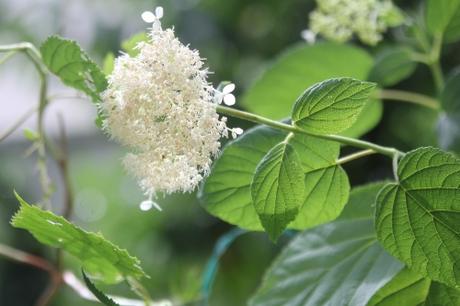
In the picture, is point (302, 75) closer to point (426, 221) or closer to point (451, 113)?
point (451, 113)

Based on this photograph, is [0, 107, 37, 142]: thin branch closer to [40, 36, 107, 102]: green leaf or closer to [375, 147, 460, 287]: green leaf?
[40, 36, 107, 102]: green leaf

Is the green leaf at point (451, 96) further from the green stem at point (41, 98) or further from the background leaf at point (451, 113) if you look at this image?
the green stem at point (41, 98)

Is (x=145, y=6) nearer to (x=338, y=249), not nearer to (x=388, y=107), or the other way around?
(x=388, y=107)

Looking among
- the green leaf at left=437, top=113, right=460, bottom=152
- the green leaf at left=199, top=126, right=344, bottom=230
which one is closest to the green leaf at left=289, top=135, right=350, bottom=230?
the green leaf at left=199, top=126, right=344, bottom=230

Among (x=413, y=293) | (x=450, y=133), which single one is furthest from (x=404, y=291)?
(x=450, y=133)

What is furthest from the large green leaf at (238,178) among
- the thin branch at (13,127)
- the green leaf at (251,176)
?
the thin branch at (13,127)

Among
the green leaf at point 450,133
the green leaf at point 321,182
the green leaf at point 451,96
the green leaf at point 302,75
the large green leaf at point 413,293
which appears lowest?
the large green leaf at point 413,293
